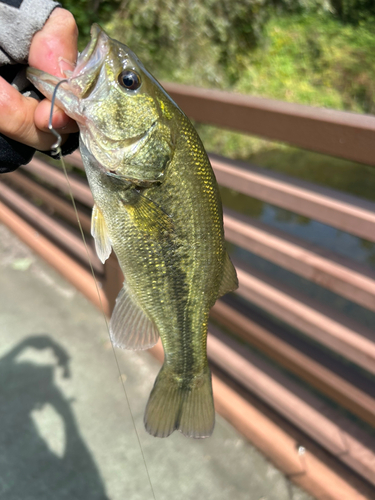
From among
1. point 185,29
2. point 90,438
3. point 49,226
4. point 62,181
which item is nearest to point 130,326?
point 90,438

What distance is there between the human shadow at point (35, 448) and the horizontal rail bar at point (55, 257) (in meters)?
0.72

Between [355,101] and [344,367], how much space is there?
8262 millimetres

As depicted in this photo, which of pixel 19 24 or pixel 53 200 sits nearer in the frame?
pixel 19 24

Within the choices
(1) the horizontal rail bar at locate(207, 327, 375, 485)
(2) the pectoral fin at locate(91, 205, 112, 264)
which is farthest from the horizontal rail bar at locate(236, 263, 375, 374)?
(2) the pectoral fin at locate(91, 205, 112, 264)

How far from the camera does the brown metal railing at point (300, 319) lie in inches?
72.3

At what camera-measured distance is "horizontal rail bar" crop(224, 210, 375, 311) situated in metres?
1.85

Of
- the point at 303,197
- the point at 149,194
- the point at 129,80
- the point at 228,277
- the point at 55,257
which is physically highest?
the point at 129,80

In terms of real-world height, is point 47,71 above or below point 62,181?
above

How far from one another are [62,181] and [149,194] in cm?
252

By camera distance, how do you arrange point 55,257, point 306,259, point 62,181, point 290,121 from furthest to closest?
point 55,257 < point 62,181 < point 306,259 < point 290,121

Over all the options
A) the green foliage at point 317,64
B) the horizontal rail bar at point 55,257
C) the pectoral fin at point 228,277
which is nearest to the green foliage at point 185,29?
the green foliage at point 317,64

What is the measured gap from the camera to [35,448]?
7.53ft

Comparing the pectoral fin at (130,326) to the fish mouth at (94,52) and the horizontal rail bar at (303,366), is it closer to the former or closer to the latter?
the fish mouth at (94,52)

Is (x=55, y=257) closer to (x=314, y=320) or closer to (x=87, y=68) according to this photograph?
(x=314, y=320)
